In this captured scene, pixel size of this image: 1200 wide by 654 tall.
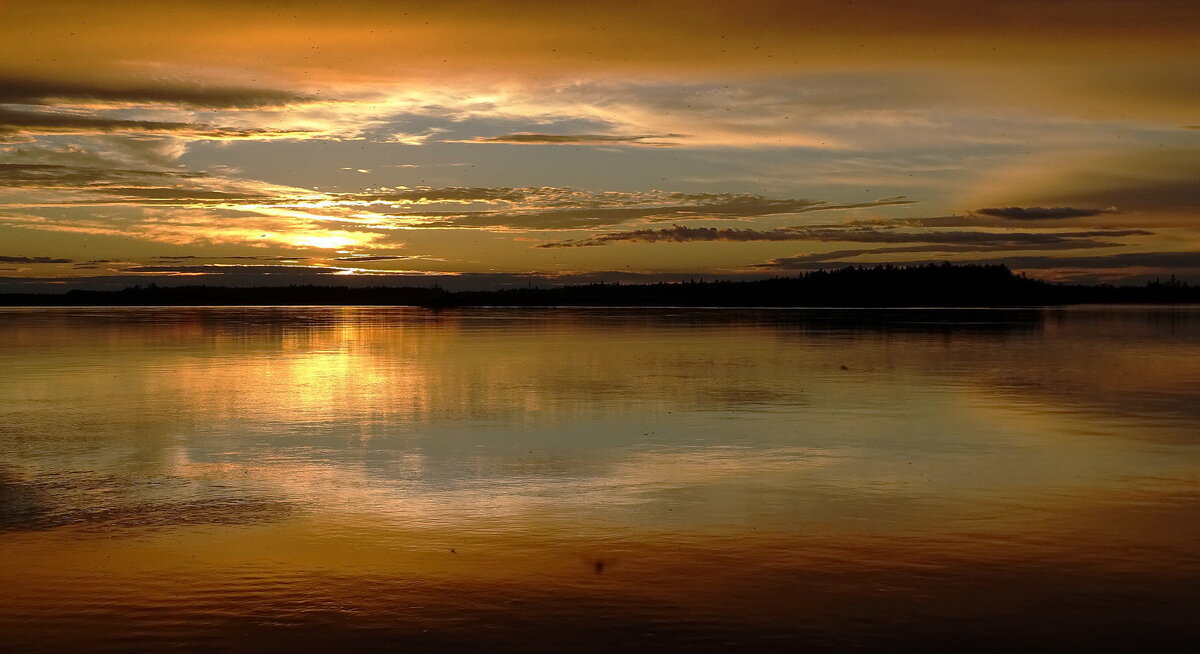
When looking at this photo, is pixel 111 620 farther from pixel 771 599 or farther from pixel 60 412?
pixel 60 412

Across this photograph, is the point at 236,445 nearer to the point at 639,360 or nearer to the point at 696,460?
the point at 696,460

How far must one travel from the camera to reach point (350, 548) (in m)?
10.7

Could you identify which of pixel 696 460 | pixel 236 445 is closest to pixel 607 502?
pixel 696 460

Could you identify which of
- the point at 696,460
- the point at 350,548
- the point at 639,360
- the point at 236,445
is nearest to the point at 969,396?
the point at 696,460

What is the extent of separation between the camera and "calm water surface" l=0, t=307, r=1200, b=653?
844cm

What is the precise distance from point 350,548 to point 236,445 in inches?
300

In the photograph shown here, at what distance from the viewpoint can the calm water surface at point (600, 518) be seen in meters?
8.44

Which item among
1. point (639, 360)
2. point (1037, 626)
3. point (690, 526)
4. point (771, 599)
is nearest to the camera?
point (1037, 626)

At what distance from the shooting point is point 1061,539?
11.1 meters

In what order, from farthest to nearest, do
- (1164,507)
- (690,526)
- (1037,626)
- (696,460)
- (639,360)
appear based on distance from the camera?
(639,360) < (696,460) < (1164,507) < (690,526) < (1037,626)

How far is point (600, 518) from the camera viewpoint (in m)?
12.0

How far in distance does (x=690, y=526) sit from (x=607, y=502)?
1.56 metres

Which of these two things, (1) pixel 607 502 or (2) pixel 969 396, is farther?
(2) pixel 969 396

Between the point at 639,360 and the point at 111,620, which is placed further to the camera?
the point at 639,360
